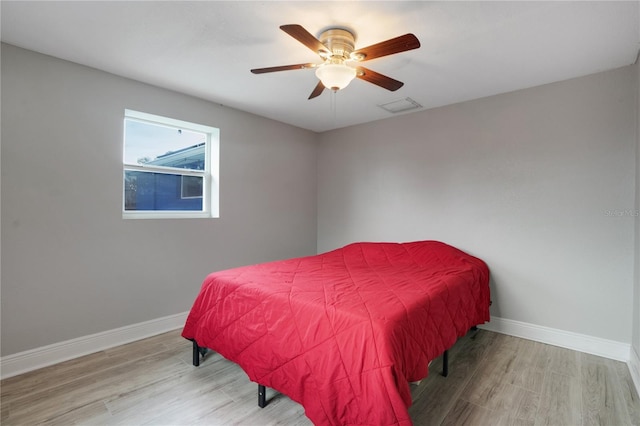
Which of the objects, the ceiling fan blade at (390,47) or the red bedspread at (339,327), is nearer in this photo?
the red bedspread at (339,327)

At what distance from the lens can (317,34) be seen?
1.95 meters

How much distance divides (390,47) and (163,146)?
2.48m

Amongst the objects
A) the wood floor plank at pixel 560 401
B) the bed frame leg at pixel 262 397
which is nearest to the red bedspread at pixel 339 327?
the bed frame leg at pixel 262 397

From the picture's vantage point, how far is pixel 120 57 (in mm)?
2295

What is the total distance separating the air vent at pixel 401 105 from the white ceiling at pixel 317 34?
30 centimetres

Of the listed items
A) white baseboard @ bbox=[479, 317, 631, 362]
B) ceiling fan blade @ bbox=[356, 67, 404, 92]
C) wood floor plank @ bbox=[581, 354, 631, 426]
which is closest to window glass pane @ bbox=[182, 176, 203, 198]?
ceiling fan blade @ bbox=[356, 67, 404, 92]

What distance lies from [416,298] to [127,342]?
2.54m

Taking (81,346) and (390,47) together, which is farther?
(81,346)

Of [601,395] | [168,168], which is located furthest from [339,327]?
[168,168]

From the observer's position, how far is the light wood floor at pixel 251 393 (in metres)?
1.71

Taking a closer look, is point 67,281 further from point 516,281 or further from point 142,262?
point 516,281

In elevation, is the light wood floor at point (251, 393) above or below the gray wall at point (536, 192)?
below

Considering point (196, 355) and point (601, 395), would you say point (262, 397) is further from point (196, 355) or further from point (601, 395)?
point (601, 395)

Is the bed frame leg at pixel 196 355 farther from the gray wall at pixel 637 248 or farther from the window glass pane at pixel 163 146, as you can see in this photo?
the gray wall at pixel 637 248
